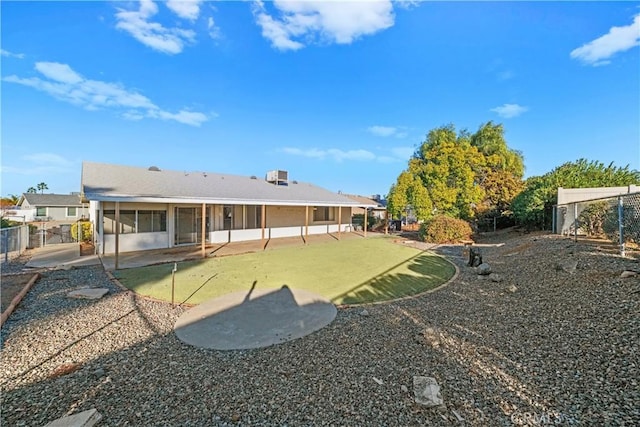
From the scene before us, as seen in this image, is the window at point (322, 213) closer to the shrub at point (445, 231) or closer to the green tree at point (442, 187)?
the green tree at point (442, 187)

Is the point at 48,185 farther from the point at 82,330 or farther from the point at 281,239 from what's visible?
the point at 82,330

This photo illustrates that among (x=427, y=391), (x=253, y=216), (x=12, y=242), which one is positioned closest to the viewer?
(x=427, y=391)

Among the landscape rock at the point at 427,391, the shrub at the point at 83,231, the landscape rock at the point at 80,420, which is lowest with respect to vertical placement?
the landscape rock at the point at 80,420

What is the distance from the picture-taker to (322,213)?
2048 cm

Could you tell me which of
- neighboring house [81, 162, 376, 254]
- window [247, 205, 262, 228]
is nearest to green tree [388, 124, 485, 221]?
neighboring house [81, 162, 376, 254]

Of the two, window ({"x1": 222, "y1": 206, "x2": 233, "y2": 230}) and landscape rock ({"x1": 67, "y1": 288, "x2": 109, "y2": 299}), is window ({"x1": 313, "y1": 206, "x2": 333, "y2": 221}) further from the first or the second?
landscape rock ({"x1": 67, "y1": 288, "x2": 109, "y2": 299})

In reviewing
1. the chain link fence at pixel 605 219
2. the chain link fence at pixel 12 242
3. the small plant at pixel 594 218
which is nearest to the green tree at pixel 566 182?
the chain link fence at pixel 605 219

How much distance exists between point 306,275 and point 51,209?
4103 centimetres

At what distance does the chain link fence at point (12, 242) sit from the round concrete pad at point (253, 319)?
32.3 feet

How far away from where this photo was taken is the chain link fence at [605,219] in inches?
263

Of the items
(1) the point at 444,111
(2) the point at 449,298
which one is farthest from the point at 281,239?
(1) the point at 444,111

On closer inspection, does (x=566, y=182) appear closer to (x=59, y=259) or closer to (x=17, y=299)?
(x=17, y=299)

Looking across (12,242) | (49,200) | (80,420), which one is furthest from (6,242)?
(49,200)

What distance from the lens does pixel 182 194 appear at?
39.8 ft
